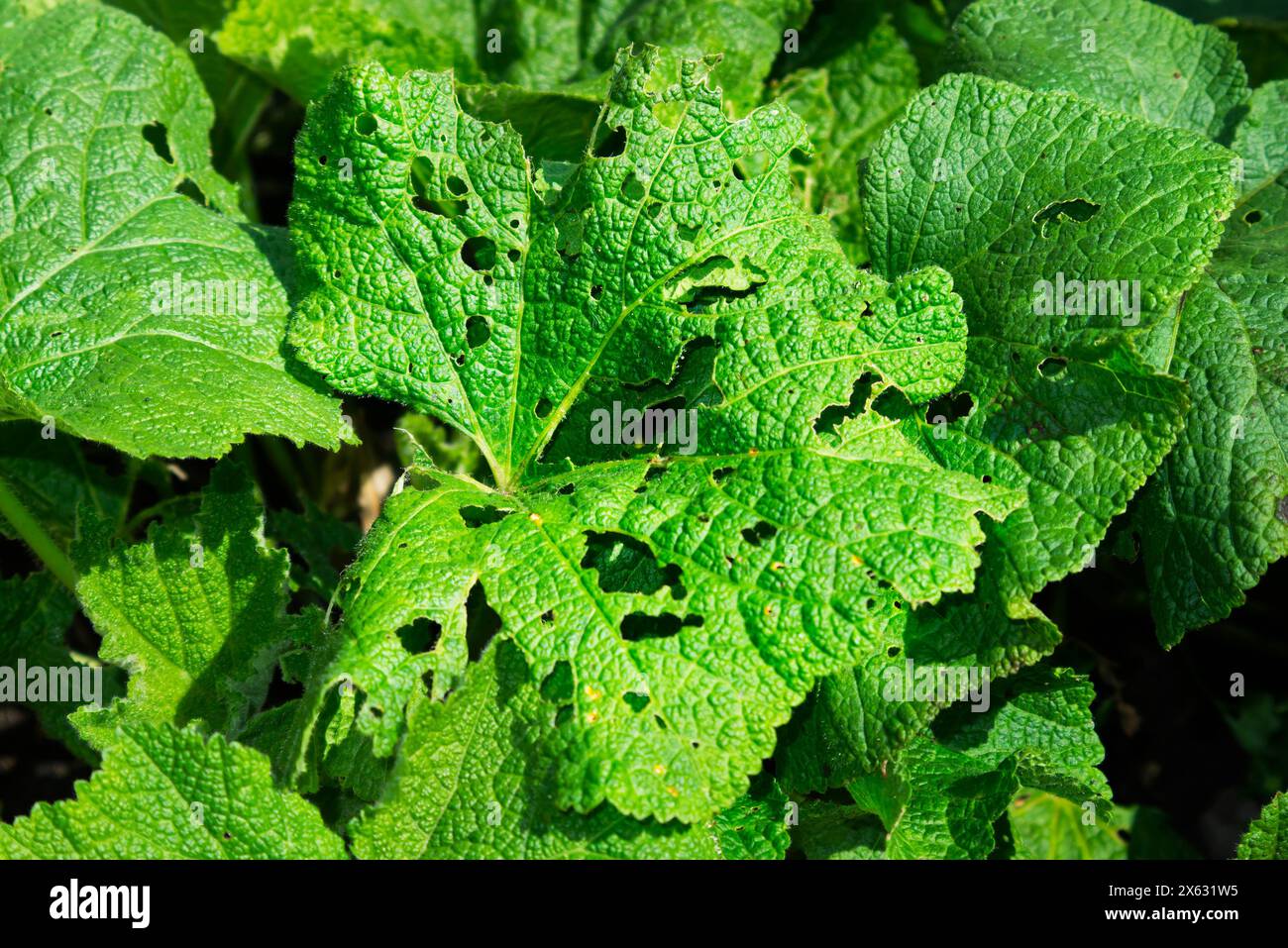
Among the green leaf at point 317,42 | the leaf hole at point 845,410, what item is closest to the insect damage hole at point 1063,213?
the leaf hole at point 845,410

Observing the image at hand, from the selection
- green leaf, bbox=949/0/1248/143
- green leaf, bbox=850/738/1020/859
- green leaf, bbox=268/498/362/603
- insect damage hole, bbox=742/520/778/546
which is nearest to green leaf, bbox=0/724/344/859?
green leaf, bbox=268/498/362/603

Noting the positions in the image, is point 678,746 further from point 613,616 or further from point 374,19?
point 374,19

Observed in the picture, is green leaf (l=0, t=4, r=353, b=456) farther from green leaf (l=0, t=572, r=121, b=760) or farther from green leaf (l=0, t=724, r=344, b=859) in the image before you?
green leaf (l=0, t=572, r=121, b=760)

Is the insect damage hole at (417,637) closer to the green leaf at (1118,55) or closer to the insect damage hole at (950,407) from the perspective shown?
the insect damage hole at (950,407)

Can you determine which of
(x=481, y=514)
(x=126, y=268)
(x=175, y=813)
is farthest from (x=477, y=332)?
(x=175, y=813)

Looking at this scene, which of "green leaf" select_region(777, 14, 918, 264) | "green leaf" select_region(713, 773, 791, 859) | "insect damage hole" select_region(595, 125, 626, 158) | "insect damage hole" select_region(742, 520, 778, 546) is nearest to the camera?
"insect damage hole" select_region(742, 520, 778, 546)
